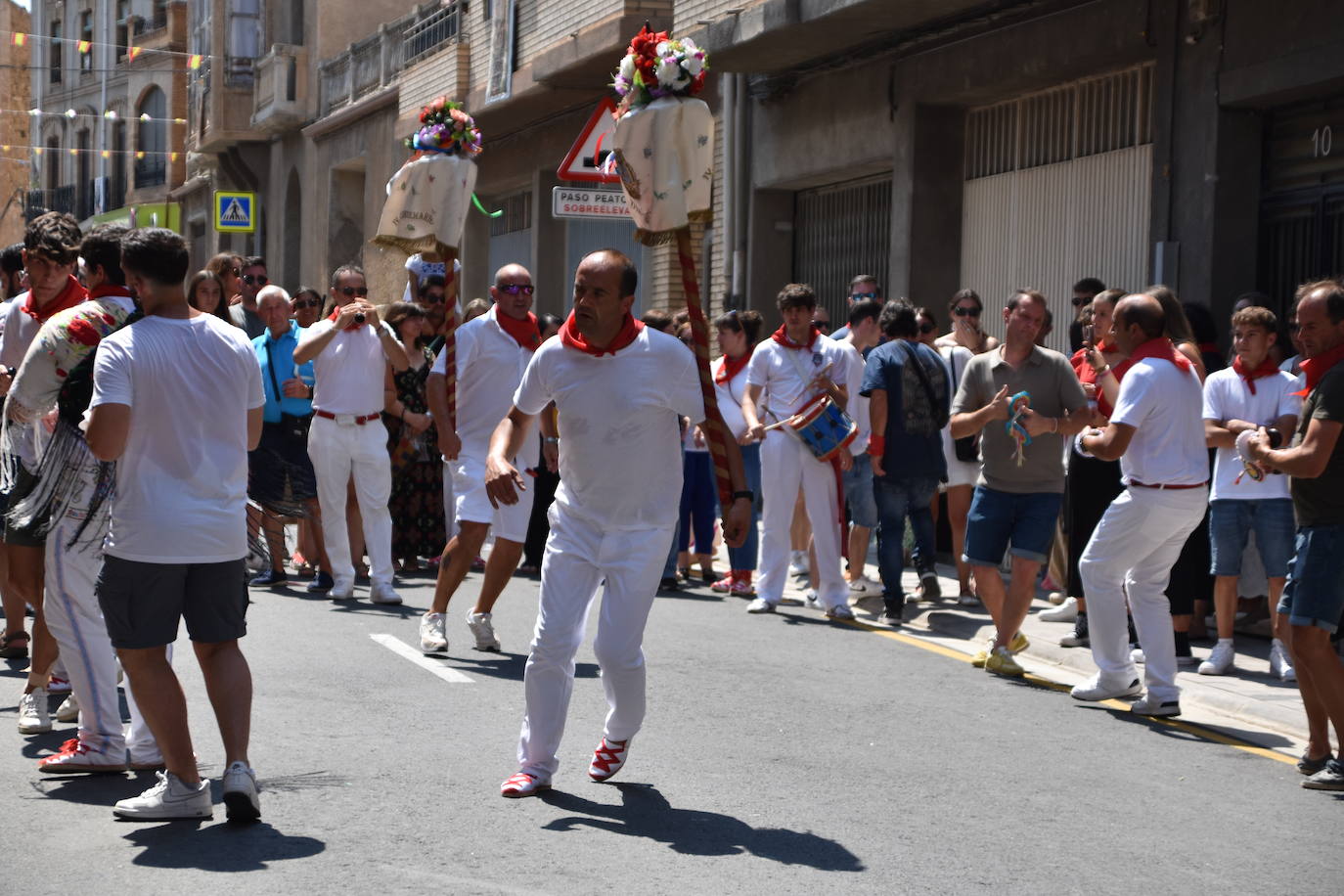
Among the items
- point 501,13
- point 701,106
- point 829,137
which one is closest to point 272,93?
point 501,13

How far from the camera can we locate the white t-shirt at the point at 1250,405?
9.66 m

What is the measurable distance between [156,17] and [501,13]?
33.0m

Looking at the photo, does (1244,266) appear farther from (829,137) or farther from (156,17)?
(156,17)

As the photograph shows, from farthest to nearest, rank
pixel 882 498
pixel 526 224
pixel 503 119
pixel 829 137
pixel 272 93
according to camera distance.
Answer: pixel 272 93, pixel 526 224, pixel 503 119, pixel 829 137, pixel 882 498

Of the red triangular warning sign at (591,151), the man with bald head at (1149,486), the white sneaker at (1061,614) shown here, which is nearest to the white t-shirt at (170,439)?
the man with bald head at (1149,486)

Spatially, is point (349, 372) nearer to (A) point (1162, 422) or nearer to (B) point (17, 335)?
(B) point (17, 335)

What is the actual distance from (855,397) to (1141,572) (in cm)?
417

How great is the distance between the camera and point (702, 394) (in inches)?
265

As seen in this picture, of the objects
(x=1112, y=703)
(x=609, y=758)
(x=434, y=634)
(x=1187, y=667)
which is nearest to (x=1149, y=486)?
(x=1112, y=703)

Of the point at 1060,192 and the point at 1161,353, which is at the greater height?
the point at 1060,192

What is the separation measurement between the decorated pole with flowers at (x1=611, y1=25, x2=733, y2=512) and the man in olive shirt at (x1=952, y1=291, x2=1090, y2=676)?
6.50 feet

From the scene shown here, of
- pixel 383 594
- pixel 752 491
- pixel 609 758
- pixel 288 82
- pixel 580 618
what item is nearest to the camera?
pixel 580 618

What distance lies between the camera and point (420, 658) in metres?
9.64

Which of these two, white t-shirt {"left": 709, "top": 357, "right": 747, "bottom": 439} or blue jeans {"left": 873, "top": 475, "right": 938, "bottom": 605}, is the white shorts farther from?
white t-shirt {"left": 709, "top": 357, "right": 747, "bottom": 439}
